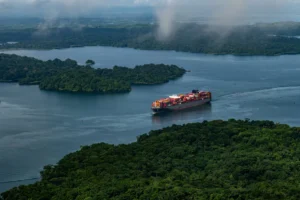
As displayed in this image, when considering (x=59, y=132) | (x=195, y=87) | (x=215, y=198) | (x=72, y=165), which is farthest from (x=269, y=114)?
(x=215, y=198)

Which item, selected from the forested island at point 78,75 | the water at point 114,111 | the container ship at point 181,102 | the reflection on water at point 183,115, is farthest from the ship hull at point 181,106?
the forested island at point 78,75

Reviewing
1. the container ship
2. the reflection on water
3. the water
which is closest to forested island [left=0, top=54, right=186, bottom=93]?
the water

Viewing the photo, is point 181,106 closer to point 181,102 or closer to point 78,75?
point 181,102

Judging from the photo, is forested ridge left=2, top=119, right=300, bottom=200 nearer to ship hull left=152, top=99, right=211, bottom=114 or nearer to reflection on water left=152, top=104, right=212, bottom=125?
reflection on water left=152, top=104, right=212, bottom=125

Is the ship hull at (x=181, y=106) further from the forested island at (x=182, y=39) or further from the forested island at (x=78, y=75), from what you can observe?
the forested island at (x=182, y=39)

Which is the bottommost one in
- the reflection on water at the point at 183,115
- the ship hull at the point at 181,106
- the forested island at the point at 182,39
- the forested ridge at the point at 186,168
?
the forested ridge at the point at 186,168
